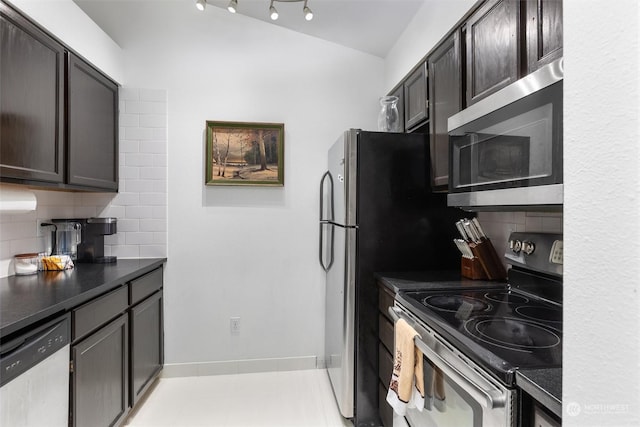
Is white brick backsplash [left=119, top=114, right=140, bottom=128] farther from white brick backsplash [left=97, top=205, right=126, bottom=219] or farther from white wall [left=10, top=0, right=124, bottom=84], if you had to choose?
white brick backsplash [left=97, top=205, right=126, bottom=219]

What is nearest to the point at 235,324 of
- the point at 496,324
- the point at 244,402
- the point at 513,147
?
the point at 244,402

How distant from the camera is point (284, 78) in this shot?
2.75 meters

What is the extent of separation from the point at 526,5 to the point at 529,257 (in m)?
1.03

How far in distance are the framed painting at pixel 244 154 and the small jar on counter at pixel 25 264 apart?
1.15 m

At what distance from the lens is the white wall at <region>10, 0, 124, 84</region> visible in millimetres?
1746

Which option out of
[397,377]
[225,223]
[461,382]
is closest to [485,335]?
[461,382]

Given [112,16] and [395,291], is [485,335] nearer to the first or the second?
[395,291]

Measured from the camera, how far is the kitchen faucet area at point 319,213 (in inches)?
18.2

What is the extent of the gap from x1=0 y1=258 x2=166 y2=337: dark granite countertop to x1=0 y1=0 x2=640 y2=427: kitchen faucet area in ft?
0.07

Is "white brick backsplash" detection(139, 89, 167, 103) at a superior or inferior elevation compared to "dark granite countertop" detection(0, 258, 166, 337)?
superior

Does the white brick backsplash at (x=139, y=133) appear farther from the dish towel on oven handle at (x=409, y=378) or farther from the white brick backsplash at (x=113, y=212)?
the dish towel on oven handle at (x=409, y=378)

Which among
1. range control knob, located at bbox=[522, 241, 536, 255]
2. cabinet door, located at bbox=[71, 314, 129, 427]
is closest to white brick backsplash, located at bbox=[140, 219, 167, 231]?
cabinet door, located at bbox=[71, 314, 129, 427]

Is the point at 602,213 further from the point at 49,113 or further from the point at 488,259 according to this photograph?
the point at 49,113

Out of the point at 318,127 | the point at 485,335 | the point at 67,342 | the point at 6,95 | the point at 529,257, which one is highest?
the point at 318,127
